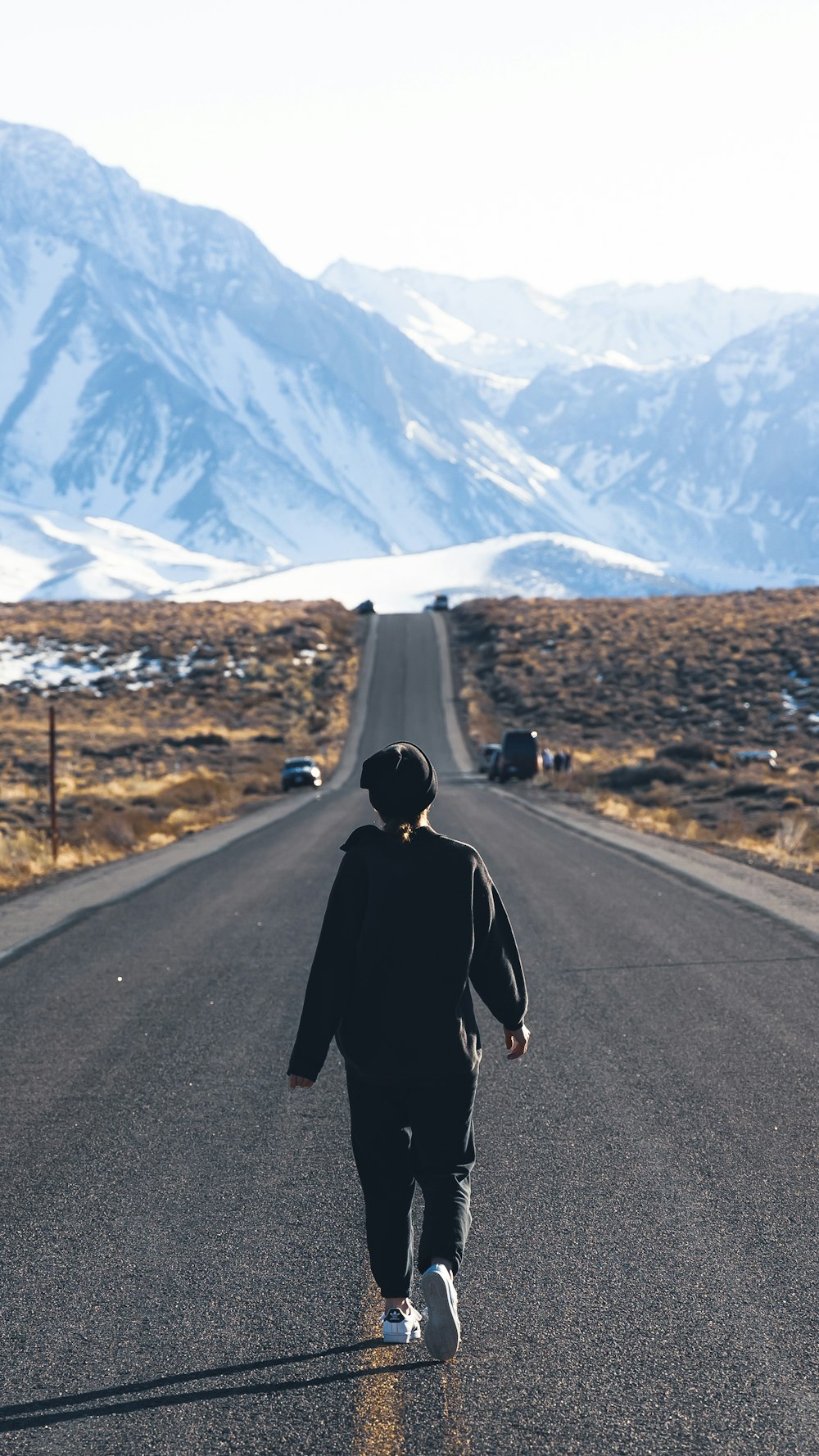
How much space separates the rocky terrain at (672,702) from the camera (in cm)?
3459

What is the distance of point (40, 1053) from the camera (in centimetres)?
915

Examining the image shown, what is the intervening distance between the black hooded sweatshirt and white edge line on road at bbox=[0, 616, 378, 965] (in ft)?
27.0

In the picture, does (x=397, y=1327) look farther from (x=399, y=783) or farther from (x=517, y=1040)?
(x=399, y=783)

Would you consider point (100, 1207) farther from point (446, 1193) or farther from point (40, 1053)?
point (40, 1053)

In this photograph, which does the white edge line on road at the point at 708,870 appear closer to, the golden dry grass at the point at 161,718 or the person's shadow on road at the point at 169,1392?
the golden dry grass at the point at 161,718

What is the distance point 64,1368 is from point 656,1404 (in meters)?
1.75

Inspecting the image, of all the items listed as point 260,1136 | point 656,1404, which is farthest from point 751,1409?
point 260,1136

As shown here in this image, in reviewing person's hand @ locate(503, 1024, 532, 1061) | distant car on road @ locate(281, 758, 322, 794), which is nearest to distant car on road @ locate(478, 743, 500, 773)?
distant car on road @ locate(281, 758, 322, 794)

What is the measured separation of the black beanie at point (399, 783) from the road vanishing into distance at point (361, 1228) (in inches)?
29.9

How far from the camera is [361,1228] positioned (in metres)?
6.09

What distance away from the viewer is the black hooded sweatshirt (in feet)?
16.4

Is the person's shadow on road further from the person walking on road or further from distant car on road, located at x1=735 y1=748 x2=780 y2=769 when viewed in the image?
distant car on road, located at x1=735 y1=748 x2=780 y2=769

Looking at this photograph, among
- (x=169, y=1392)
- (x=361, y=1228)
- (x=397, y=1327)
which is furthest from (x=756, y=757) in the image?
(x=169, y=1392)

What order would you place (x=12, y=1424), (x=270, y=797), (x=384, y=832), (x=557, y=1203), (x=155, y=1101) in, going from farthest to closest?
(x=270, y=797) → (x=155, y=1101) → (x=557, y=1203) → (x=384, y=832) → (x=12, y=1424)
